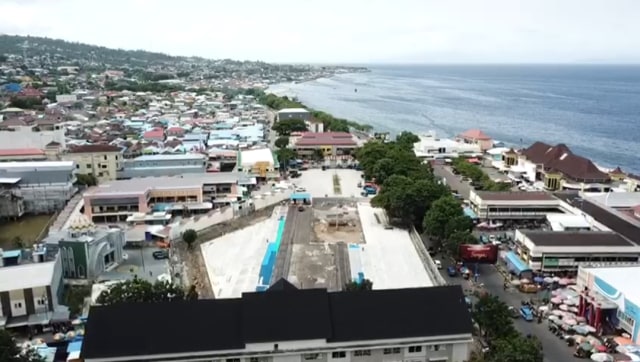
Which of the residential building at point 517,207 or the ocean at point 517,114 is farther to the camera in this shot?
the ocean at point 517,114

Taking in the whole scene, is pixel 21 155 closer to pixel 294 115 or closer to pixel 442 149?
pixel 294 115

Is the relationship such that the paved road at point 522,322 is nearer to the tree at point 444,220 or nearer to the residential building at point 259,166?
Answer: the tree at point 444,220

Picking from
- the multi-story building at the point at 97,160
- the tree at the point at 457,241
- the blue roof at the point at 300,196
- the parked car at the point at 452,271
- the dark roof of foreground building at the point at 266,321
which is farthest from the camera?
the multi-story building at the point at 97,160

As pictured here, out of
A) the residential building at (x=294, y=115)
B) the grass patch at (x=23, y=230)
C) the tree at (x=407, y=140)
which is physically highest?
the residential building at (x=294, y=115)

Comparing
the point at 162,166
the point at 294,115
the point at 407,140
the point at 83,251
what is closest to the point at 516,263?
the point at 83,251

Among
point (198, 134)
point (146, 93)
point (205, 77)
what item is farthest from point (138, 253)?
point (205, 77)

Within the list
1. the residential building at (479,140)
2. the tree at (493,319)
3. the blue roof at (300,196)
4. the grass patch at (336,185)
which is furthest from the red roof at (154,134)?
the tree at (493,319)
